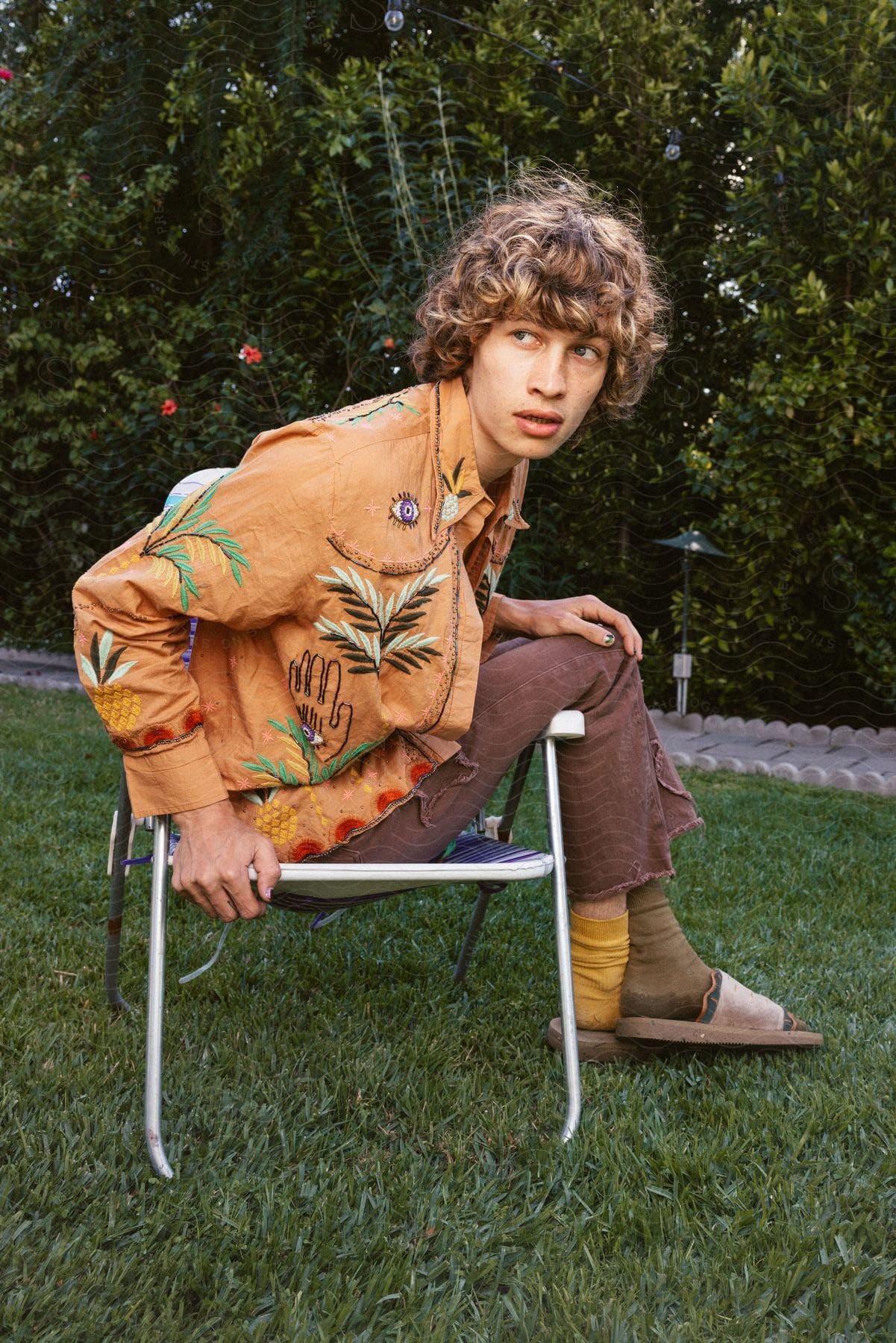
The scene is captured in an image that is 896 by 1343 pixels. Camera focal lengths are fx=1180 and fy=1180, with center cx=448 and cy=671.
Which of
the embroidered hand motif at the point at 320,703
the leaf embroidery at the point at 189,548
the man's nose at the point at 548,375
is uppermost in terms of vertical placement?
the man's nose at the point at 548,375

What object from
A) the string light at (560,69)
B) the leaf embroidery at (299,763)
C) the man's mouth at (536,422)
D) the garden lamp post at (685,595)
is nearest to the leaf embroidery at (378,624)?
the leaf embroidery at (299,763)

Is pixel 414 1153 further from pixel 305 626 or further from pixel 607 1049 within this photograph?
pixel 305 626

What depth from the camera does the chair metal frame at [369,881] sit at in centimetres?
138

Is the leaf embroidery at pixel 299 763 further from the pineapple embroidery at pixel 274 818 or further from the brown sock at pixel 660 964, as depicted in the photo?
the brown sock at pixel 660 964

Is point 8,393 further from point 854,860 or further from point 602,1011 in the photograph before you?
point 602,1011

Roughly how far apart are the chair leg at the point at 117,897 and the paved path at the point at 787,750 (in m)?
3.02

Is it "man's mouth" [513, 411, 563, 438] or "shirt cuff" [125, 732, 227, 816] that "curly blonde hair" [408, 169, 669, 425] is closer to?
"man's mouth" [513, 411, 563, 438]

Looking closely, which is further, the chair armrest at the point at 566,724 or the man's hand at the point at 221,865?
the chair armrest at the point at 566,724

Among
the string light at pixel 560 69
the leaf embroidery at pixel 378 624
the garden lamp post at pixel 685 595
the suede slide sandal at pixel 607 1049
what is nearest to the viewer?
the leaf embroidery at pixel 378 624

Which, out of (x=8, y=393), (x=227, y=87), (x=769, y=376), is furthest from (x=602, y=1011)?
(x=8, y=393)

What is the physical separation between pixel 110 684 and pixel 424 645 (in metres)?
0.38

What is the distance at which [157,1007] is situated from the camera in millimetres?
1385

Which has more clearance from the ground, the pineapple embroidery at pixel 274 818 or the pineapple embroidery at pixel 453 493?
the pineapple embroidery at pixel 453 493

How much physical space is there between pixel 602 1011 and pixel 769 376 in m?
3.68
